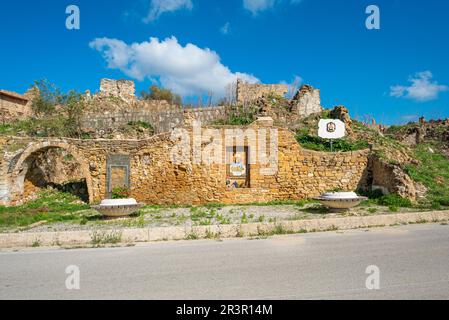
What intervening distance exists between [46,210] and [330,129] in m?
14.3

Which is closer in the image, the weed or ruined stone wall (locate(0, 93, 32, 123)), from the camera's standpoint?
the weed

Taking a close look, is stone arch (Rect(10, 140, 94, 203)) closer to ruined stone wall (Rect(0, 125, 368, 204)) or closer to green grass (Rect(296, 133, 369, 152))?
ruined stone wall (Rect(0, 125, 368, 204))

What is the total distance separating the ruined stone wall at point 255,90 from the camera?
94.7ft

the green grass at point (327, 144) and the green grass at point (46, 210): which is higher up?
the green grass at point (327, 144)

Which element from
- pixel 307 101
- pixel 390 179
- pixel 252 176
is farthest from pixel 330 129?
pixel 307 101

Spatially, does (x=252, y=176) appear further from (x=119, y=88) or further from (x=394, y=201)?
(x=119, y=88)

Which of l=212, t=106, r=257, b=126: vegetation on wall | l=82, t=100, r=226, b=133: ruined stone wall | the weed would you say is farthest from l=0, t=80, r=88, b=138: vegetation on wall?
the weed

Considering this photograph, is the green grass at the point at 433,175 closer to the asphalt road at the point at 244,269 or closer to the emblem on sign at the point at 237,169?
the asphalt road at the point at 244,269

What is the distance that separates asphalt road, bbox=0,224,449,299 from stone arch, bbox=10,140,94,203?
8520mm

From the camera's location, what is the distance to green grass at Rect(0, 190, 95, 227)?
1080 cm

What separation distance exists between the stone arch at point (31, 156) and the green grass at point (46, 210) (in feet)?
3.17

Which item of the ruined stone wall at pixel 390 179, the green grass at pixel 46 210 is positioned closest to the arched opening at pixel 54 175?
the green grass at pixel 46 210

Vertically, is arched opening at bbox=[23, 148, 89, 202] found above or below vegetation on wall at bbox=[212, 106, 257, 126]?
below

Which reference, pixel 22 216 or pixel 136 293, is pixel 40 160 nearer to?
pixel 22 216
